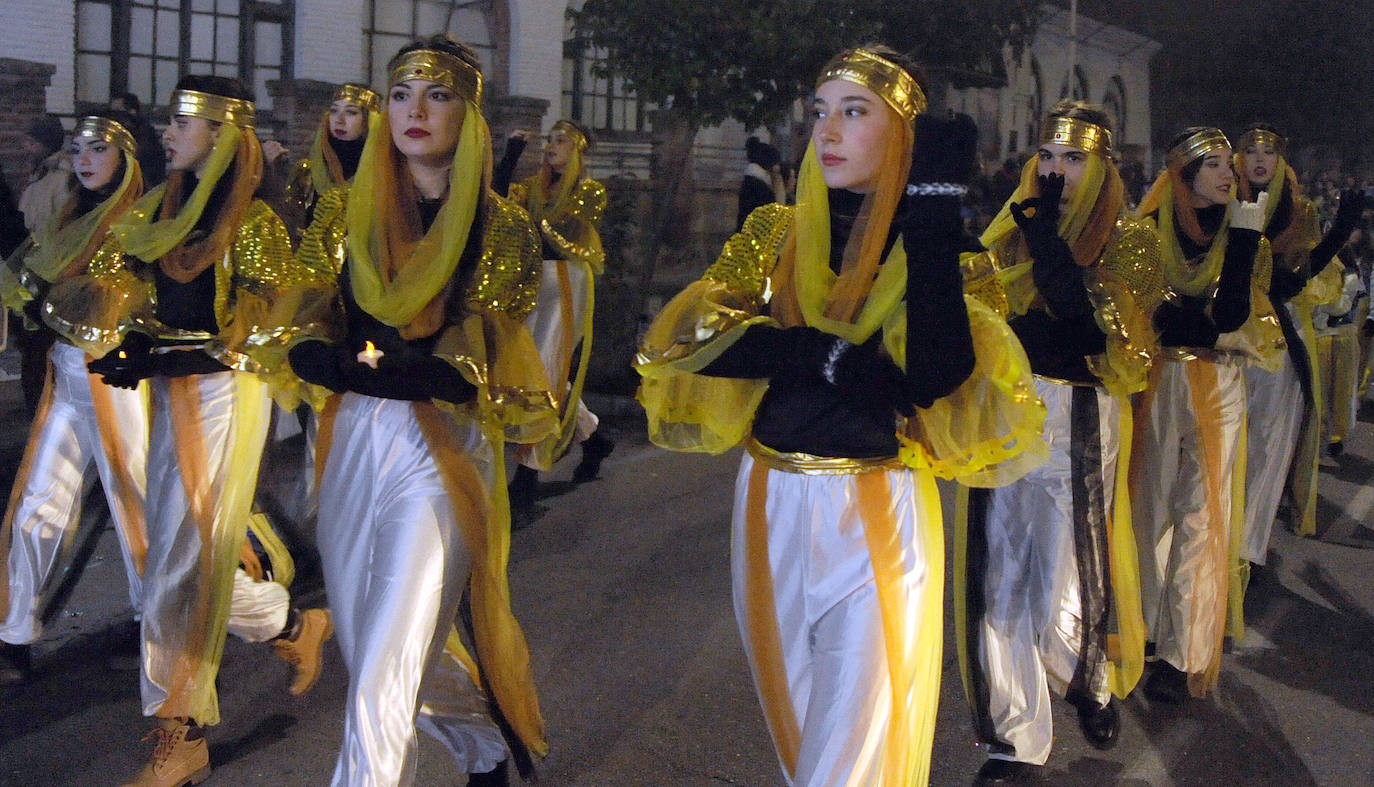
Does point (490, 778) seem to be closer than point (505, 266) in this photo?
No

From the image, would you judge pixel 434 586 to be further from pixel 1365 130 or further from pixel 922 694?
pixel 1365 130

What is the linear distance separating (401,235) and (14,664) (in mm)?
2618

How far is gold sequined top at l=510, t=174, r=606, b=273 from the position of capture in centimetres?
792

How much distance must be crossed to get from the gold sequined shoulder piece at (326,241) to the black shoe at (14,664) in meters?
2.33

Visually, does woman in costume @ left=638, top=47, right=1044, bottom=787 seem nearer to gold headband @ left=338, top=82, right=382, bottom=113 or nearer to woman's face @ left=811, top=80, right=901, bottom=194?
woman's face @ left=811, top=80, right=901, bottom=194

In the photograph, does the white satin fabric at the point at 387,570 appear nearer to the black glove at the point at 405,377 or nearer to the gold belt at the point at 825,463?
the black glove at the point at 405,377

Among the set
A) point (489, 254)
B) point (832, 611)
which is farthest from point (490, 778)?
point (489, 254)

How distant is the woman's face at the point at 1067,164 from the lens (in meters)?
4.66

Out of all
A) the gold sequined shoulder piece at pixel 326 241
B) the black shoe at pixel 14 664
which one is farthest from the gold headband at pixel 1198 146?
the black shoe at pixel 14 664

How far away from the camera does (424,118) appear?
3629 millimetres

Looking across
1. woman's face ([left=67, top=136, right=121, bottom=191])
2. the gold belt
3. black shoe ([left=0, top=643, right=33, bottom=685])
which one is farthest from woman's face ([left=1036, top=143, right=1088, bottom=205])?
black shoe ([left=0, top=643, right=33, bottom=685])

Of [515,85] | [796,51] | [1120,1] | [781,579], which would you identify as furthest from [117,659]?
[1120,1]

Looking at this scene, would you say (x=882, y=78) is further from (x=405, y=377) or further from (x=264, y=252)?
(x=264, y=252)

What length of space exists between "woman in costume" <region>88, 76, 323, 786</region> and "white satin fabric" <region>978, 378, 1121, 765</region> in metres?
2.39
